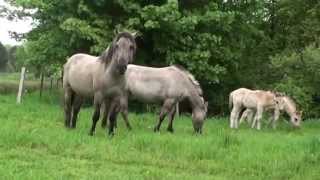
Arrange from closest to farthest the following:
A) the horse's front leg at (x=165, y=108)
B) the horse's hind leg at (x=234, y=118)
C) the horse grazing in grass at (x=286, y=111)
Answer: the horse's front leg at (x=165, y=108), the horse's hind leg at (x=234, y=118), the horse grazing in grass at (x=286, y=111)

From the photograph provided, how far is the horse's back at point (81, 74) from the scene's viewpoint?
14.0m

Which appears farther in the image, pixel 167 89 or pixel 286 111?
pixel 286 111

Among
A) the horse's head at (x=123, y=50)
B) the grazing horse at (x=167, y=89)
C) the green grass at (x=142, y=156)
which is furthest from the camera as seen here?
the grazing horse at (x=167, y=89)

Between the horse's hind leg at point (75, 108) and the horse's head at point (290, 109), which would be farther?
the horse's head at point (290, 109)

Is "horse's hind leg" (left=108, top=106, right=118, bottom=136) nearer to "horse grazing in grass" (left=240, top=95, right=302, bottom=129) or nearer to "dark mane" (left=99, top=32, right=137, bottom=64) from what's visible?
"dark mane" (left=99, top=32, right=137, bottom=64)

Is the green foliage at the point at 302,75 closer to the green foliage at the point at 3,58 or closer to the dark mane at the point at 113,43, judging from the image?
the dark mane at the point at 113,43

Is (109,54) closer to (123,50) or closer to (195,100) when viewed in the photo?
(123,50)

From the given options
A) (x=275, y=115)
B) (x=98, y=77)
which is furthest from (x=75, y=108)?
(x=275, y=115)

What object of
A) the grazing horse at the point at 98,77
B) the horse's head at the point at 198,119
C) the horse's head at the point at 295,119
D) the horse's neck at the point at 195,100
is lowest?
the horse's head at the point at 295,119

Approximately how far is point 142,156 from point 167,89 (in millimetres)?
5118

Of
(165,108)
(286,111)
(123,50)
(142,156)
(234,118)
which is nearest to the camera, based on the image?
(142,156)

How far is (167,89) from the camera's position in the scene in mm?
15844

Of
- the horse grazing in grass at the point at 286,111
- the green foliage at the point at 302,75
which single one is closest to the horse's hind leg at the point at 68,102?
the horse grazing in grass at the point at 286,111

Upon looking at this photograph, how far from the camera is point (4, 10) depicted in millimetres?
29422
